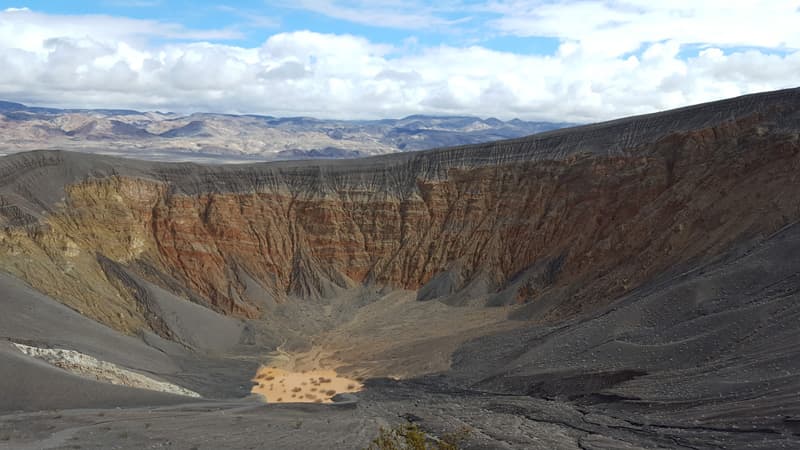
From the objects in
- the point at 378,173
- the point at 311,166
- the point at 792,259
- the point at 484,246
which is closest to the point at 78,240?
the point at 311,166

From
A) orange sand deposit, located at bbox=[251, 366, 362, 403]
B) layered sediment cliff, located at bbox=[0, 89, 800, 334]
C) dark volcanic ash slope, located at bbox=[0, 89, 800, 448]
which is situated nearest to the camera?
dark volcanic ash slope, located at bbox=[0, 89, 800, 448]

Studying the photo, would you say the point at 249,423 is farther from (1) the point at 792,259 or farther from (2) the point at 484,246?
(2) the point at 484,246

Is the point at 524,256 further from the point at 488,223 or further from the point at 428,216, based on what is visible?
the point at 428,216

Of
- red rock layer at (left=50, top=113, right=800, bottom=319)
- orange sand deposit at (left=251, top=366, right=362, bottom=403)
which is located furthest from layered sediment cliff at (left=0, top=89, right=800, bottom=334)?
orange sand deposit at (left=251, top=366, right=362, bottom=403)

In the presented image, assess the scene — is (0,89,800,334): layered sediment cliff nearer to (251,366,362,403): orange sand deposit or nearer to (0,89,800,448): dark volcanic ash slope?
(0,89,800,448): dark volcanic ash slope

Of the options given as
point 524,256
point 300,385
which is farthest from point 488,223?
point 300,385
